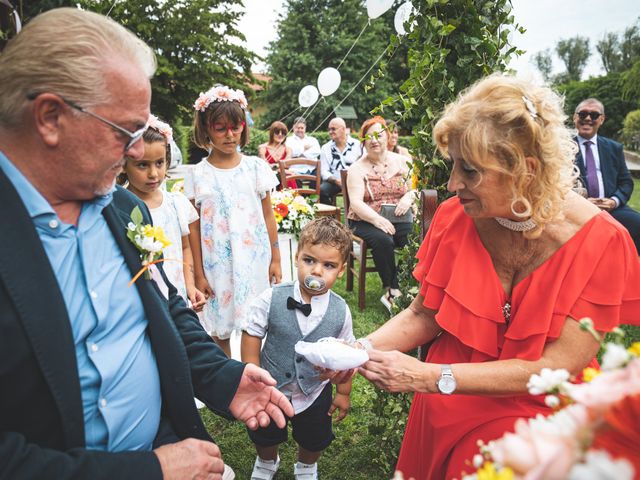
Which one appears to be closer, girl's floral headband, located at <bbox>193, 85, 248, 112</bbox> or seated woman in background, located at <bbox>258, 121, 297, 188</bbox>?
girl's floral headband, located at <bbox>193, 85, 248, 112</bbox>

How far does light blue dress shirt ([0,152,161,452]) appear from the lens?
138 cm

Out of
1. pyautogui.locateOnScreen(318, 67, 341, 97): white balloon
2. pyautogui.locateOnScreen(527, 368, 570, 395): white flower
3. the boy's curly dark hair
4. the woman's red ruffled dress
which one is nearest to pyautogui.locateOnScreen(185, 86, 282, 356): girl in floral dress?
the boy's curly dark hair

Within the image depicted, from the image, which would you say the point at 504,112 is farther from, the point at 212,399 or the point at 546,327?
the point at 212,399

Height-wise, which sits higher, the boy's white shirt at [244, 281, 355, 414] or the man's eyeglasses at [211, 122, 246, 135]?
the man's eyeglasses at [211, 122, 246, 135]

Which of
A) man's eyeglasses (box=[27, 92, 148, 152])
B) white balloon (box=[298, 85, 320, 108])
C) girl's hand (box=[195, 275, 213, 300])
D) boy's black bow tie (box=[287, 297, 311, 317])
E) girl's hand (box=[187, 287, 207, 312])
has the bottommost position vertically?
girl's hand (box=[195, 275, 213, 300])

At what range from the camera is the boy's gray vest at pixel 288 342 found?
8.16ft

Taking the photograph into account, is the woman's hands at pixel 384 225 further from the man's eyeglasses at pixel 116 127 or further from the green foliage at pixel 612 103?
the green foliage at pixel 612 103

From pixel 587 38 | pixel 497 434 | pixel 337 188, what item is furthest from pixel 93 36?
pixel 587 38

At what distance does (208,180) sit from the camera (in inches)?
145

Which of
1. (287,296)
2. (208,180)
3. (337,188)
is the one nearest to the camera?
(287,296)

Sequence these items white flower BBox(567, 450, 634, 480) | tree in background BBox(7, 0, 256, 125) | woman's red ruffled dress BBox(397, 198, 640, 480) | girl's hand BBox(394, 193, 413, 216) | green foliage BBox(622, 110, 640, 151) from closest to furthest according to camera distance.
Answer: white flower BBox(567, 450, 634, 480)
woman's red ruffled dress BBox(397, 198, 640, 480)
girl's hand BBox(394, 193, 413, 216)
green foliage BBox(622, 110, 640, 151)
tree in background BBox(7, 0, 256, 125)

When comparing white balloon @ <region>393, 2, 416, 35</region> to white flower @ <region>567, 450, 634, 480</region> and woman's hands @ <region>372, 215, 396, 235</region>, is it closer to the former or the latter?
woman's hands @ <region>372, 215, 396, 235</region>

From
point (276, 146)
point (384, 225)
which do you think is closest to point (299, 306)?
point (384, 225)

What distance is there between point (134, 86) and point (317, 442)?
2.05m
